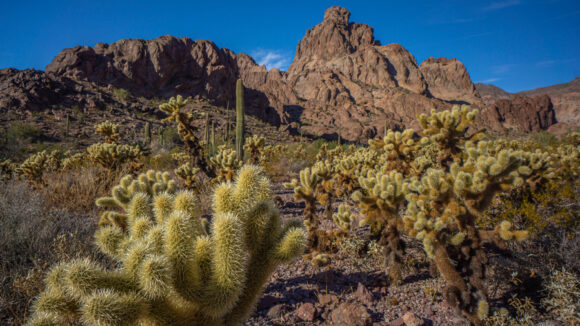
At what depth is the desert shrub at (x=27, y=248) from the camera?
2287 millimetres

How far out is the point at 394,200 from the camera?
284 cm

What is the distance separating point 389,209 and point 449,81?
104 meters

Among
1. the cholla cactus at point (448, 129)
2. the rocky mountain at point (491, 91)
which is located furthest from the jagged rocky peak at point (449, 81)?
the cholla cactus at point (448, 129)

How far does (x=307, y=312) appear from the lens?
8.43 ft

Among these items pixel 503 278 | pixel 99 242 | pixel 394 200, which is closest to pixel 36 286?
pixel 99 242

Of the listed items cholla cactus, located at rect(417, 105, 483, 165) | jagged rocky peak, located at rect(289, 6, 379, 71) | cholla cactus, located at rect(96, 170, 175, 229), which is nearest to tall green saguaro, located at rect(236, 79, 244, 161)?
cholla cactus, located at rect(96, 170, 175, 229)

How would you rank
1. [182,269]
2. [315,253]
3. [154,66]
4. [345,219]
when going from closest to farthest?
1. [182,269]
2. [345,219]
3. [315,253]
4. [154,66]

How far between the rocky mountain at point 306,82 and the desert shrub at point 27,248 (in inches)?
938

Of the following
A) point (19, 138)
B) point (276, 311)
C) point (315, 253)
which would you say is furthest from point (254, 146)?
point (19, 138)

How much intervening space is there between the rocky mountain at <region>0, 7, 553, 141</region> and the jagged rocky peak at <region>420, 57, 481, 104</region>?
0.30 metres

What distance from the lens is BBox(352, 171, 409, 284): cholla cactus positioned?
2762 mm

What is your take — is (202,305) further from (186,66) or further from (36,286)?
(186,66)

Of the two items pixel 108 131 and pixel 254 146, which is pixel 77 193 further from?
pixel 254 146

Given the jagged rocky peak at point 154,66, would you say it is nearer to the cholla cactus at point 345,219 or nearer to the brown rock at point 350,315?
the cholla cactus at point 345,219
